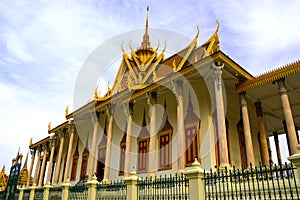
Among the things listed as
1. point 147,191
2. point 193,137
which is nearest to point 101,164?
point 193,137

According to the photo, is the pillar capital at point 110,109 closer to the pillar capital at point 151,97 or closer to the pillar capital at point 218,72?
the pillar capital at point 151,97

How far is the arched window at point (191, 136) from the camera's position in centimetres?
1081

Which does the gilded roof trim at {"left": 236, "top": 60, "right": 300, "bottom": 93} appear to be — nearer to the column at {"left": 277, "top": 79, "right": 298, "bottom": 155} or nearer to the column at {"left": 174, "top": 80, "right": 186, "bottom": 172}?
the column at {"left": 277, "top": 79, "right": 298, "bottom": 155}

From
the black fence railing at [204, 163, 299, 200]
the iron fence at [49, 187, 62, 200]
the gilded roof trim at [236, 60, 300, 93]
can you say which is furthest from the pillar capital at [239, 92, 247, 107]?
the iron fence at [49, 187, 62, 200]

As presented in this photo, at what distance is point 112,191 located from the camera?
7.61 meters

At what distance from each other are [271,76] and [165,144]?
18.7ft

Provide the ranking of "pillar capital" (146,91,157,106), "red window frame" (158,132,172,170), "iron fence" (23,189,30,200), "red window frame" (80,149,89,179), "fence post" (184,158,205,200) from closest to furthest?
"fence post" (184,158,205,200) → "red window frame" (158,132,172,170) → "pillar capital" (146,91,157,106) → "iron fence" (23,189,30,200) → "red window frame" (80,149,89,179)

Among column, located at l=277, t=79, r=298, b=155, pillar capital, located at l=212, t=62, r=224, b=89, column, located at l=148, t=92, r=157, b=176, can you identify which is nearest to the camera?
column, located at l=277, t=79, r=298, b=155

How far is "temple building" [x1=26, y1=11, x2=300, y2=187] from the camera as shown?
31.0 ft

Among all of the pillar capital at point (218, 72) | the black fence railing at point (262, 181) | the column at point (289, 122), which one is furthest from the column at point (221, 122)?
the black fence railing at point (262, 181)

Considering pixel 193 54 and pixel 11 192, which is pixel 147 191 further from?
pixel 11 192

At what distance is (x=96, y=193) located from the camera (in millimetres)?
8148

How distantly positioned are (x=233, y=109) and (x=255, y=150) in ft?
9.92

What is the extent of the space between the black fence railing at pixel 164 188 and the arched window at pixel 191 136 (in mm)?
4231
